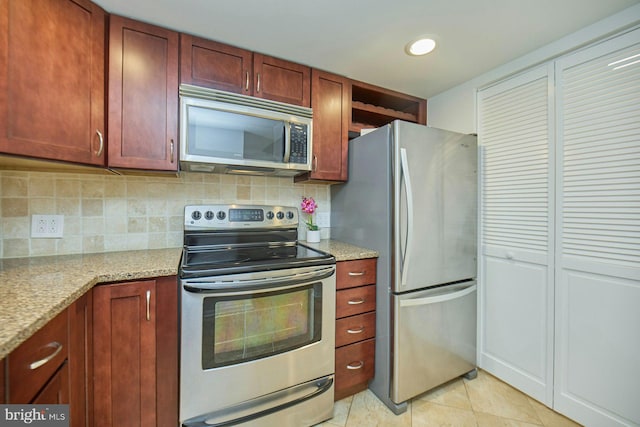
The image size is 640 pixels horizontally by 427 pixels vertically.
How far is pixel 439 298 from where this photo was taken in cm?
174

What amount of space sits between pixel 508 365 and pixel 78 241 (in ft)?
9.51

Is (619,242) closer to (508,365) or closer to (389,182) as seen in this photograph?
(508,365)

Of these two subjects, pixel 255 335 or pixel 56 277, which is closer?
pixel 56 277

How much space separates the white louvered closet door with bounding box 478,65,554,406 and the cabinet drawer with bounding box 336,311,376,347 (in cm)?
92

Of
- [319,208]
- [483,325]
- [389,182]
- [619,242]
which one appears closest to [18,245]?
[319,208]

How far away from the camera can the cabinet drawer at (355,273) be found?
5.35 ft

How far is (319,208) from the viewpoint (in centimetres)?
229

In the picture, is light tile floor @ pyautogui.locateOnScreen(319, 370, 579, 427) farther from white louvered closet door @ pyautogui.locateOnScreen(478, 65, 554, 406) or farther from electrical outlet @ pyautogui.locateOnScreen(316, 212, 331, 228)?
electrical outlet @ pyautogui.locateOnScreen(316, 212, 331, 228)

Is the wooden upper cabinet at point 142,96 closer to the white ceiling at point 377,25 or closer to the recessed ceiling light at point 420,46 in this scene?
the white ceiling at point 377,25

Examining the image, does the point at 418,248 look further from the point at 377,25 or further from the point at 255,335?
the point at 377,25

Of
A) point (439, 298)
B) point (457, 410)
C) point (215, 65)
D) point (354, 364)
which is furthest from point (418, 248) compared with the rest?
point (215, 65)

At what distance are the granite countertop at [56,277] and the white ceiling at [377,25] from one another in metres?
1.28

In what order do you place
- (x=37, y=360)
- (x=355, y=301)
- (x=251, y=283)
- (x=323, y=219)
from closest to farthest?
1. (x=37, y=360)
2. (x=251, y=283)
3. (x=355, y=301)
4. (x=323, y=219)

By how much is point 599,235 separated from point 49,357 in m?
2.45
